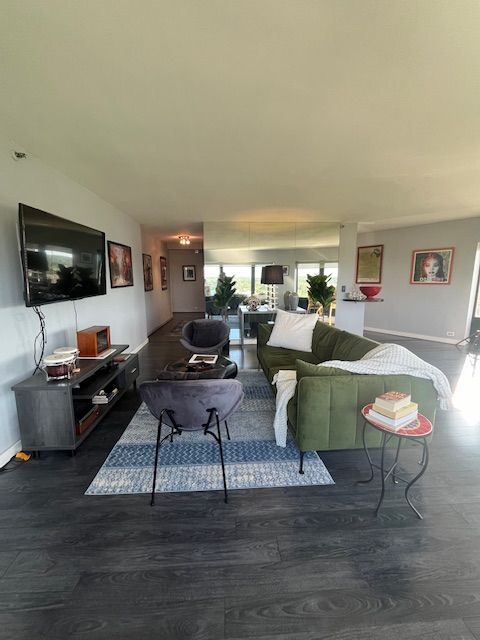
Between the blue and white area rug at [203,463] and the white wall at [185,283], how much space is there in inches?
295

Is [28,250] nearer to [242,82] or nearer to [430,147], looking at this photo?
[242,82]

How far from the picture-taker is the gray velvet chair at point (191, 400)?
1.69m

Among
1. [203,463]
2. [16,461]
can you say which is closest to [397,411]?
[203,463]

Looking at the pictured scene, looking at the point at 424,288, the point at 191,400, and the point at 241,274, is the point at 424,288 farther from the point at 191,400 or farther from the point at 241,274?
the point at 191,400

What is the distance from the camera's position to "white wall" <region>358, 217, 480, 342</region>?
5.78 metres

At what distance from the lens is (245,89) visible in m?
1.68

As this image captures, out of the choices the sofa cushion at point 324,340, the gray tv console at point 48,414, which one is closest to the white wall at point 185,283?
the sofa cushion at point 324,340

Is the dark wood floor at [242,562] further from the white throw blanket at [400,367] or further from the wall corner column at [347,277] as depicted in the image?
the wall corner column at [347,277]

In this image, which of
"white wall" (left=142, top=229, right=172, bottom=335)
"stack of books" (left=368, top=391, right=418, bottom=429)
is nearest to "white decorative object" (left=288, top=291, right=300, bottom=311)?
"white wall" (left=142, top=229, right=172, bottom=335)

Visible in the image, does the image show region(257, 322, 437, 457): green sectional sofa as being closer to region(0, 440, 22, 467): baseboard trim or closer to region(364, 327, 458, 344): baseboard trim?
region(0, 440, 22, 467): baseboard trim

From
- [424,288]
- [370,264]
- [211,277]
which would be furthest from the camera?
[370,264]

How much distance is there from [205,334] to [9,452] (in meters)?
2.51

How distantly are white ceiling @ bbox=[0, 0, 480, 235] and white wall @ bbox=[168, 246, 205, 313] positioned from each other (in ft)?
21.0

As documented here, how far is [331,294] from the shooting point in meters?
5.43
